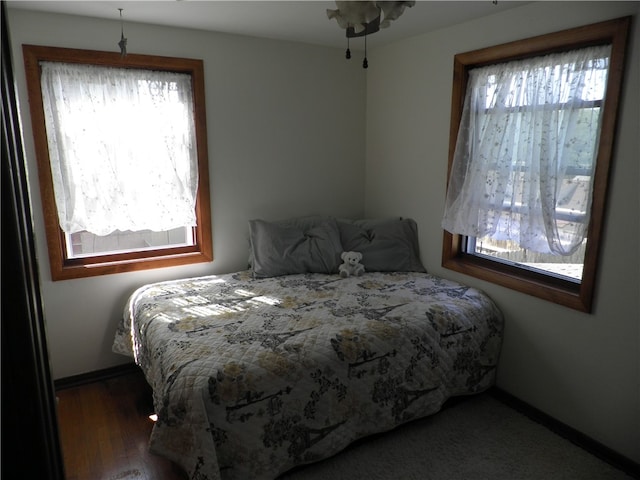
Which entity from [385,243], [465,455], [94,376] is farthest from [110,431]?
[385,243]

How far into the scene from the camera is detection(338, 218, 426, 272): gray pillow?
3.20 metres

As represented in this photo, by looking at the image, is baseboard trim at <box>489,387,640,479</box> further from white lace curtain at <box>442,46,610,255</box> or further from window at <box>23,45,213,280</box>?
window at <box>23,45,213,280</box>

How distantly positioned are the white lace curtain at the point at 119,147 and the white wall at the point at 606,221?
1541 millimetres

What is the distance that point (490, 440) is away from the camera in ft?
7.62

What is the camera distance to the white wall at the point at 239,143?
2.63 metres

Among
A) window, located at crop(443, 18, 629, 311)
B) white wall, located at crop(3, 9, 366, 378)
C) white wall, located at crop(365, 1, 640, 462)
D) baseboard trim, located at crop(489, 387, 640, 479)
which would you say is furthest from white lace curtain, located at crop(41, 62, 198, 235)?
baseboard trim, located at crop(489, 387, 640, 479)

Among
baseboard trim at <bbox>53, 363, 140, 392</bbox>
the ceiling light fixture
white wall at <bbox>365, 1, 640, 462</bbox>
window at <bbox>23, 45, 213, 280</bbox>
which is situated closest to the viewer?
the ceiling light fixture

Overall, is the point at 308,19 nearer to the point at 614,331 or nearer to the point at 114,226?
the point at 114,226

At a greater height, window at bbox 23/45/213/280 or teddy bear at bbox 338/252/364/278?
window at bbox 23/45/213/280

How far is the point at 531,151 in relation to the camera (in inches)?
94.3

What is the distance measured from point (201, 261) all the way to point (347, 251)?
42.3 inches

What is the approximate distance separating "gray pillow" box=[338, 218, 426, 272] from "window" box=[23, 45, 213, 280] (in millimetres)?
1074

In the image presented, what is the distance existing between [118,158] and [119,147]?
7 centimetres

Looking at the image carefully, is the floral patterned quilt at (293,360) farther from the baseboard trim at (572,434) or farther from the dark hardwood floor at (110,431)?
the dark hardwood floor at (110,431)
